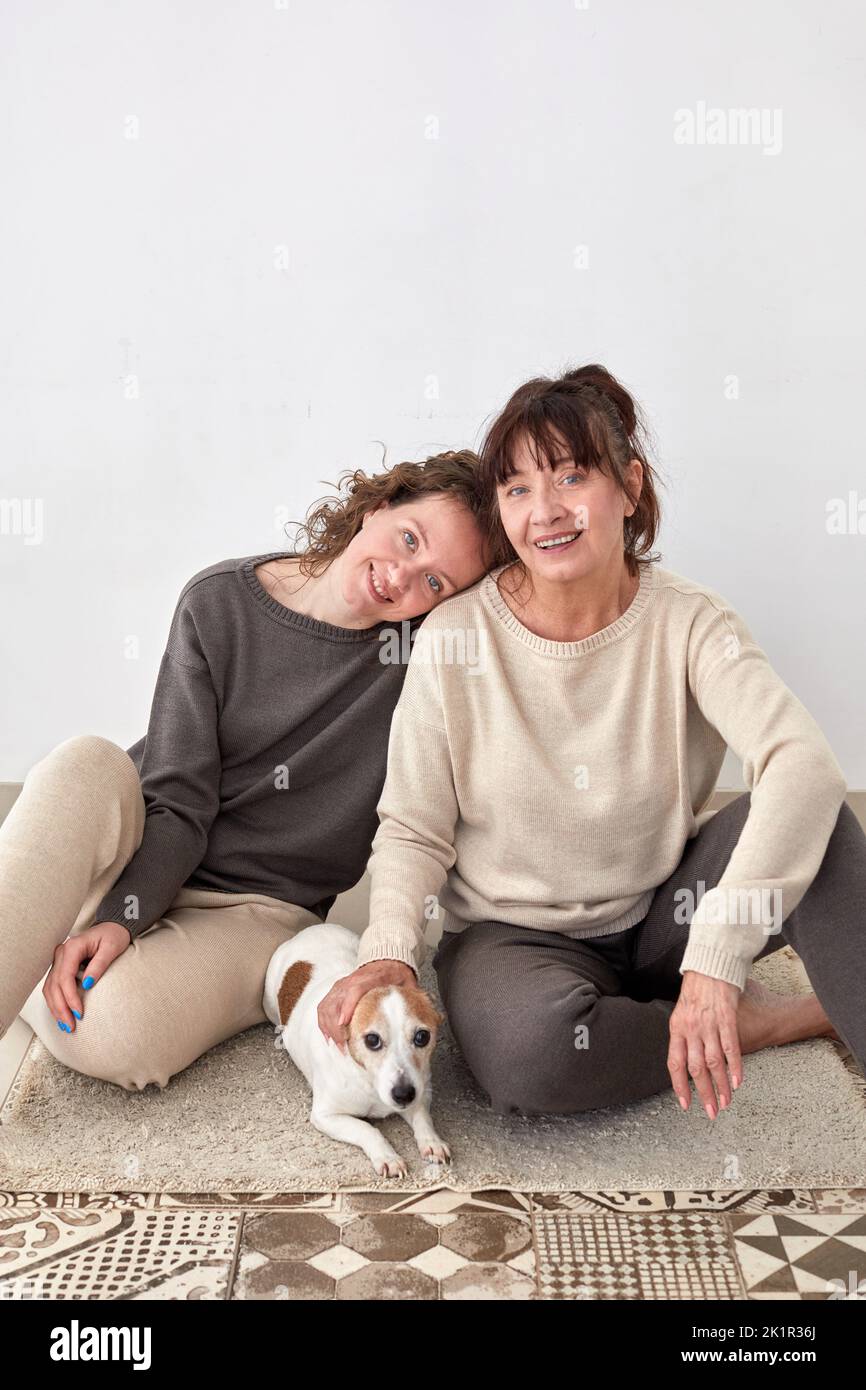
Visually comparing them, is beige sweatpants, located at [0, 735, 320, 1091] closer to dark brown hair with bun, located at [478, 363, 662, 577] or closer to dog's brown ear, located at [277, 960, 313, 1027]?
dog's brown ear, located at [277, 960, 313, 1027]

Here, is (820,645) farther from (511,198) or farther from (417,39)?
(417,39)

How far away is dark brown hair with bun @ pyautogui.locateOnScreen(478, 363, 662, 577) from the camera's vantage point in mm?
1698

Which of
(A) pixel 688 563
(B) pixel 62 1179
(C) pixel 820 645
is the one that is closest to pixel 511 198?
(A) pixel 688 563

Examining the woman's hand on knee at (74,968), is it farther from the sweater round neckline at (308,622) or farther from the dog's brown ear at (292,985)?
the sweater round neckline at (308,622)

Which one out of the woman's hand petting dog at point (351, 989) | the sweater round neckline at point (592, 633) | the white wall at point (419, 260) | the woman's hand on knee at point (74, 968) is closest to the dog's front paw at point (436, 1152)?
the woman's hand petting dog at point (351, 989)

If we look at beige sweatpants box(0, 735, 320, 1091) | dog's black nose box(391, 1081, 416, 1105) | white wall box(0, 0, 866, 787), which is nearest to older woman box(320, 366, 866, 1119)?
dog's black nose box(391, 1081, 416, 1105)

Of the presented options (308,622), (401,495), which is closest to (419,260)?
(401,495)

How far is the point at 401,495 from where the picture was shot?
1.95m

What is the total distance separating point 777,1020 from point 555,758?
538 mm

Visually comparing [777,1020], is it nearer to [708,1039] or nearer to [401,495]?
[708,1039]

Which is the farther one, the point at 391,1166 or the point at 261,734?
the point at 261,734

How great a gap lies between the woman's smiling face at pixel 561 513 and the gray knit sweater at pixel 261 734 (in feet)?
1.10

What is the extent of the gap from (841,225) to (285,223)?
1.16 metres

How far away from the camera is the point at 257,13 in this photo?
104 inches
